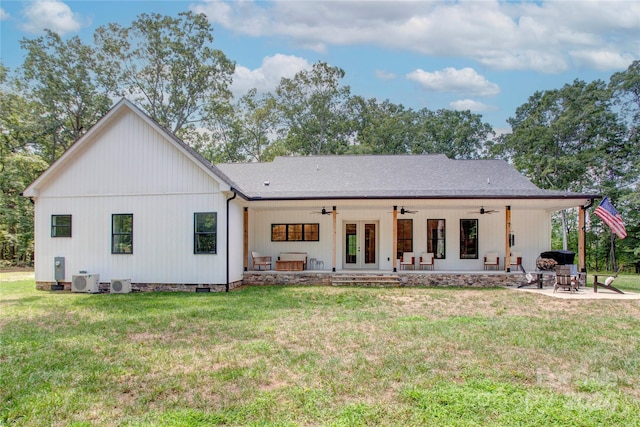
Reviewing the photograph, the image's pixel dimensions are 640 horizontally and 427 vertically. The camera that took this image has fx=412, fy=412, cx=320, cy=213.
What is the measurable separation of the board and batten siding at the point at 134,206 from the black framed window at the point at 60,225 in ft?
0.55

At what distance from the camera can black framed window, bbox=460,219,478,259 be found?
1620 cm

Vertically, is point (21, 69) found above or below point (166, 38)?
below

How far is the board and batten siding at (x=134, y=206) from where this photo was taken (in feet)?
41.4

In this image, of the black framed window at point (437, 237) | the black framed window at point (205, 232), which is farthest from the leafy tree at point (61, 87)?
the black framed window at point (437, 237)

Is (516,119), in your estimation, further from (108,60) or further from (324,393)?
(324,393)

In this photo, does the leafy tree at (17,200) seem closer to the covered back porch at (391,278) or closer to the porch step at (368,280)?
the covered back porch at (391,278)

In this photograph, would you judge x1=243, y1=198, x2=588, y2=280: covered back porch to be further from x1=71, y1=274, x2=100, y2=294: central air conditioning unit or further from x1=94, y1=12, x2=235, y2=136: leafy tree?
x1=94, y1=12, x2=235, y2=136: leafy tree

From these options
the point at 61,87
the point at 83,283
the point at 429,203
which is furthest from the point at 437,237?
the point at 61,87

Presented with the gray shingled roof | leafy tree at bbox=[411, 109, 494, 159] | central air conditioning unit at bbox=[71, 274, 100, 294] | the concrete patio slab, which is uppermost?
leafy tree at bbox=[411, 109, 494, 159]

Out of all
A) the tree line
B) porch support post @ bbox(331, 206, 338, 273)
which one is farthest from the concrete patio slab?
the tree line

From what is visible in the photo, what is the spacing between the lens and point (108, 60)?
28.8 m

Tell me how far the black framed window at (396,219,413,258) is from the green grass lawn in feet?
22.6

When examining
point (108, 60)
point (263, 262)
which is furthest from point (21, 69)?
point (263, 262)

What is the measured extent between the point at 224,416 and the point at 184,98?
29.8 metres
